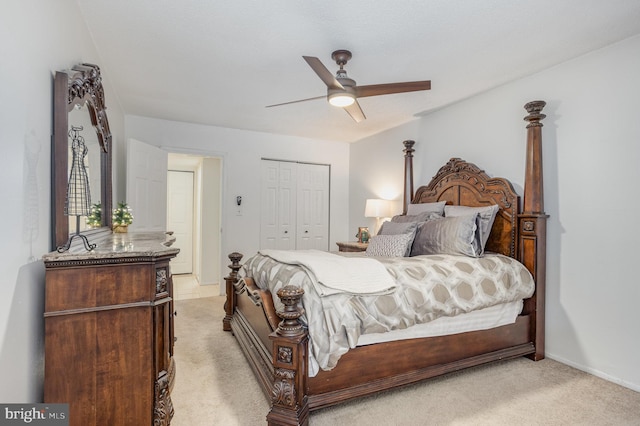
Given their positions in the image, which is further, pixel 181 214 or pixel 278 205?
pixel 181 214

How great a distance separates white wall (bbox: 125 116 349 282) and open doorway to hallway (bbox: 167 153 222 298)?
8.4 inches

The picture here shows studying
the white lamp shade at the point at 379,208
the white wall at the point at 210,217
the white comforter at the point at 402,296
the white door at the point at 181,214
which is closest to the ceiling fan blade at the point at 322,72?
the white comforter at the point at 402,296

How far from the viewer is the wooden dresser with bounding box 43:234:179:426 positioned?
4.58 ft

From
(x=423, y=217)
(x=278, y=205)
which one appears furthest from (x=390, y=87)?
(x=278, y=205)

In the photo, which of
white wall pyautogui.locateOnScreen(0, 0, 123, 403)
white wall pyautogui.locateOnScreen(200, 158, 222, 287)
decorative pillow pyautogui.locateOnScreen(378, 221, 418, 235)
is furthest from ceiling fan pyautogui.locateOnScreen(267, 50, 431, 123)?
white wall pyautogui.locateOnScreen(200, 158, 222, 287)

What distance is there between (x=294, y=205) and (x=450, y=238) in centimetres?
305

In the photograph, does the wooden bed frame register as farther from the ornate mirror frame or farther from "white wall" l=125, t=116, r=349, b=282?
"white wall" l=125, t=116, r=349, b=282

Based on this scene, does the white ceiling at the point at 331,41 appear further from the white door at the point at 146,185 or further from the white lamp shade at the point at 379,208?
the white lamp shade at the point at 379,208

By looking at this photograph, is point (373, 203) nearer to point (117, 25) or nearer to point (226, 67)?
point (226, 67)

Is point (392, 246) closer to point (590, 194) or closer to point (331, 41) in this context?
point (590, 194)

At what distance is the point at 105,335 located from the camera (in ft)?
4.82

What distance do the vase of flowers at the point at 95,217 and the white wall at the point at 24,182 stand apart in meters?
0.67

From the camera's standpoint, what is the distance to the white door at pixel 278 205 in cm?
520

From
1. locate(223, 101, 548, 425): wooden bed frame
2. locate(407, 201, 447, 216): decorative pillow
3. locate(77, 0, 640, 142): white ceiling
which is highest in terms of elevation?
locate(77, 0, 640, 142): white ceiling
